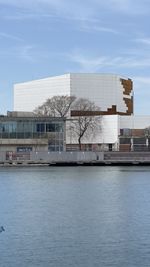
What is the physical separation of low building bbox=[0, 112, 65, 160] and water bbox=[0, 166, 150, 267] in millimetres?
69532

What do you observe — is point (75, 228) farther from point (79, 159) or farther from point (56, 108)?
point (56, 108)

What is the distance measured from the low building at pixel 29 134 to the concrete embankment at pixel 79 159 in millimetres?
1948

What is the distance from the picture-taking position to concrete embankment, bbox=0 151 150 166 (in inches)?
5556

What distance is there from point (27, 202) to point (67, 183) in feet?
84.4

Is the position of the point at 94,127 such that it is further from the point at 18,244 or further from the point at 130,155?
the point at 18,244

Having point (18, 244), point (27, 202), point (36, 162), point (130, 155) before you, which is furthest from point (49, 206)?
point (130, 155)

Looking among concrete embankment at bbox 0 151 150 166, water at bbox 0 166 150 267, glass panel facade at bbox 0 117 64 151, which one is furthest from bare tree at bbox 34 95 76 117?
water at bbox 0 166 150 267

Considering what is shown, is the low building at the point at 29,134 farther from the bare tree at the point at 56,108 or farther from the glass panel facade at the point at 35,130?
the bare tree at the point at 56,108

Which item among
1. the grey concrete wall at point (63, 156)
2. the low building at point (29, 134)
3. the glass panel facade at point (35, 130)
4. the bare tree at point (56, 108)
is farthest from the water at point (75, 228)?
the bare tree at point (56, 108)

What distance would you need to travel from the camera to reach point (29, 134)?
144 metres

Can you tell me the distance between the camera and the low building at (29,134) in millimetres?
143250

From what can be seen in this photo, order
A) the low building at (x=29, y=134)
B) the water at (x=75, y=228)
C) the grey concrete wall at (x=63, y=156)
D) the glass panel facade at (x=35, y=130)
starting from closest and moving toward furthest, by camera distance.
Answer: the water at (x=75, y=228) → the grey concrete wall at (x=63, y=156) → the low building at (x=29, y=134) → the glass panel facade at (x=35, y=130)

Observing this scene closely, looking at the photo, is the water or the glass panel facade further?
the glass panel facade

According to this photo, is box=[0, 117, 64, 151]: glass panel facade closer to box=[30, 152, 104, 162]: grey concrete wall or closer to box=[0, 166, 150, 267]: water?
box=[30, 152, 104, 162]: grey concrete wall
